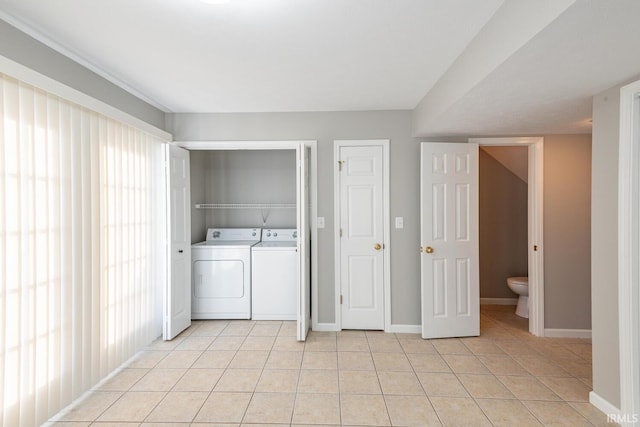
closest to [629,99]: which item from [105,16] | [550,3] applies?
[550,3]

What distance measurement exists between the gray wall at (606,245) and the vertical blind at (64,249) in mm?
3539

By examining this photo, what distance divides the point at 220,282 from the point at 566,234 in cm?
389

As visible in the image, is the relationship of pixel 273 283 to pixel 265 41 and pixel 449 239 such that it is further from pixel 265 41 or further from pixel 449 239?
pixel 265 41

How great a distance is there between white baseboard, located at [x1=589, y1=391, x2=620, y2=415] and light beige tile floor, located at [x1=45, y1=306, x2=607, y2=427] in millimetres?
46

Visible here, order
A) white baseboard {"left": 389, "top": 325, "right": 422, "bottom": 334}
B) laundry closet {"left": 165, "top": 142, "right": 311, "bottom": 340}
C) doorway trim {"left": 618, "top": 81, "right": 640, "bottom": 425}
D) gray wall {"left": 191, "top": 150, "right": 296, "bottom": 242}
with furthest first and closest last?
1. gray wall {"left": 191, "top": 150, "right": 296, "bottom": 242}
2. white baseboard {"left": 389, "top": 325, "right": 422, "bottom": 334}
3. laundry closet {"left": 165, "top": 142, "right": 311, "bottom": 340}
4. doorway trim {"left": 618, "top": 81, "right": 640, "bottom": 425}

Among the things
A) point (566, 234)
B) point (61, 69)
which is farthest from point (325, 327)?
point (61, 69)

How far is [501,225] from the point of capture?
4355mm

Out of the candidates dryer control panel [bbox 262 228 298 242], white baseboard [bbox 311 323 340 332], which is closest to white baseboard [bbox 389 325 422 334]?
white baseboard [bbox 311 323 340 332]

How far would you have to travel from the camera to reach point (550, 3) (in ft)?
4.00

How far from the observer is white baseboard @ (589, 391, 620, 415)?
196 centimetres

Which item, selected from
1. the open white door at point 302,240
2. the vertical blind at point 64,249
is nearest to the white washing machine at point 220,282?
the vertical blind at point 64,249

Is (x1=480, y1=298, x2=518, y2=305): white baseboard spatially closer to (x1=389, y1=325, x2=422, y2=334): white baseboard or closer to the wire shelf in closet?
(x1=389, y1=325, x2=422, y2=334): white baseboard

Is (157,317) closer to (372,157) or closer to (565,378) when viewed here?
(372,157)

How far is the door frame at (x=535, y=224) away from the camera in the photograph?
3.23m
